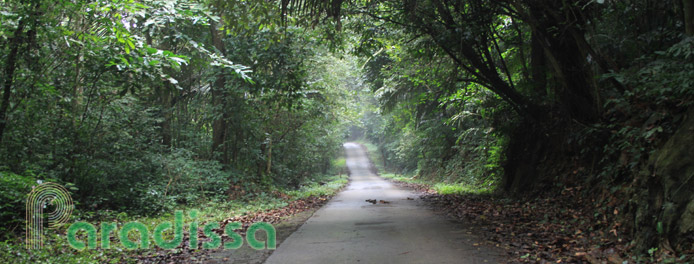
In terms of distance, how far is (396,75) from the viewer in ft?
51.1

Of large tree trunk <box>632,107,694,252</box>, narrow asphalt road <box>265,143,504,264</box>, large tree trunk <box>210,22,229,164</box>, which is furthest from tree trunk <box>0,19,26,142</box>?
large tree trunk <box>632,107,694,252</box>

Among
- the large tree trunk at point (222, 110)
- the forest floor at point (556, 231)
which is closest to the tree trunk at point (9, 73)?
the large tree trunk at point (222, 110)

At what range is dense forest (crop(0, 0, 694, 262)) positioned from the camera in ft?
18.5

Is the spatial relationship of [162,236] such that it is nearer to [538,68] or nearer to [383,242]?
[383,242]

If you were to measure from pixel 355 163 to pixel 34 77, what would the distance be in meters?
51.4

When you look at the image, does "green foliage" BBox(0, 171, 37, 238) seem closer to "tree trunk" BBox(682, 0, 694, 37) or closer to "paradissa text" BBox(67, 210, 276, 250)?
"paradissa text" BBox(67, 210, 276, 250)

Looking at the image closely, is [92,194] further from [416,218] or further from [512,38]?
[512,38]

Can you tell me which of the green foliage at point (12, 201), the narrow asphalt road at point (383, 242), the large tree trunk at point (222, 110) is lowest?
the narrow asphalt road at point (383, 242)

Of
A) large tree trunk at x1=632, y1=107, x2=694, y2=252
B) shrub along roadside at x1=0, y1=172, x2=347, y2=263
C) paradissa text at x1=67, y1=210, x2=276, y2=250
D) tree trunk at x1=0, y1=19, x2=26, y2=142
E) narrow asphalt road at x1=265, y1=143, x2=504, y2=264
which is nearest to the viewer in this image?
large tree trunk at x1=632, y1=107, x2=694, y2=252

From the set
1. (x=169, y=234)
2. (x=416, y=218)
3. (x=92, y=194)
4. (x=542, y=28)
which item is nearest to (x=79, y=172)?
(x=92, y=194)

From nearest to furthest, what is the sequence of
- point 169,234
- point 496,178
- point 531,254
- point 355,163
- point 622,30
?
point 531,254 → point 169,234 → point 622,30 → point 496,178 → point 355,163

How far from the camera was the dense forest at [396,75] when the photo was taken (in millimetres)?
5637

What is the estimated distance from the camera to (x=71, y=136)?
8.84m

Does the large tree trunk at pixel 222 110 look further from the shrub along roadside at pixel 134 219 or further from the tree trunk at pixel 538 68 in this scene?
the tree trunk at pixel 538 68
